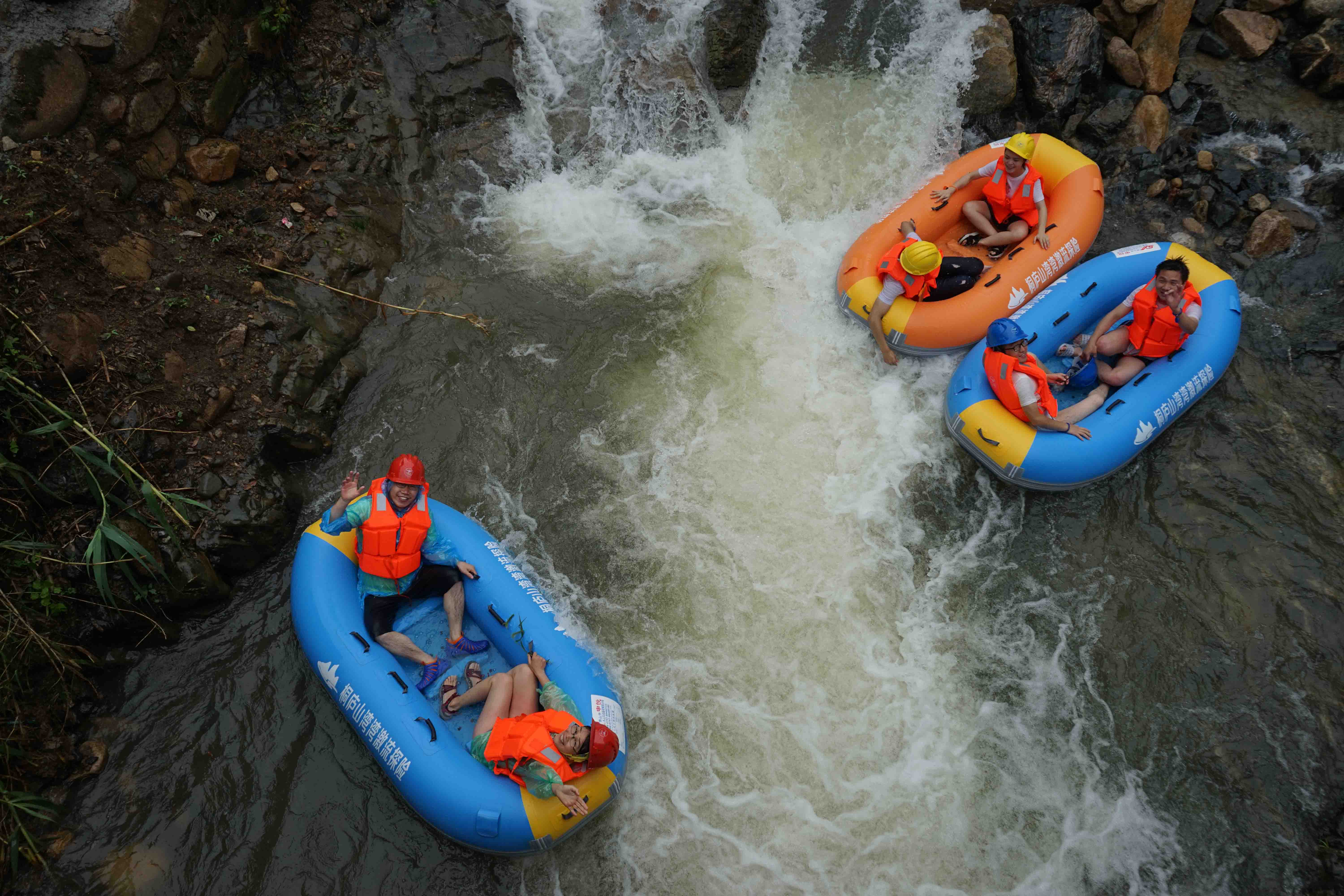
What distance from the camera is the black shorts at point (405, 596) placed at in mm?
4781

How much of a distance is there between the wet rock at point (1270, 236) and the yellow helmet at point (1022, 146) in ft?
7.42

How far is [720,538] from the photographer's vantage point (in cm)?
555

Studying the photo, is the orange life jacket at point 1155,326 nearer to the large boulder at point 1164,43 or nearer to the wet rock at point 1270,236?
the wet rock at point 1270,236

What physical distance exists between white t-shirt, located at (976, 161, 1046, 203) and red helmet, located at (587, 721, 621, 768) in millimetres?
5707

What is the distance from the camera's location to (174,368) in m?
5.30

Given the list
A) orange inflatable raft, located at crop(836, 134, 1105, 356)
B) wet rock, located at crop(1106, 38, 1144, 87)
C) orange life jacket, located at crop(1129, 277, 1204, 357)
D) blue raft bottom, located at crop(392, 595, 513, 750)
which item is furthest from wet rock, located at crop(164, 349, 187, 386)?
wet rock, located at crop(1106, 38, 1144, 87)

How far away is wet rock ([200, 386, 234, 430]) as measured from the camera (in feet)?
17.5

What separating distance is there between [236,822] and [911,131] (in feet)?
27.4

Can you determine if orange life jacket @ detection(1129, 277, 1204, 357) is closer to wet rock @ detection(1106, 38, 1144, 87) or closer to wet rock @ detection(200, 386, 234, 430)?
wet rock @ detection(1106, 38, 1144, 87)

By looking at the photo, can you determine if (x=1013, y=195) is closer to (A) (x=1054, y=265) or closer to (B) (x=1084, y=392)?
(A) (x=1054, y=265)

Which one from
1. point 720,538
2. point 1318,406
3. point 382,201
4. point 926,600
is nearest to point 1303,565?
point 1318,406

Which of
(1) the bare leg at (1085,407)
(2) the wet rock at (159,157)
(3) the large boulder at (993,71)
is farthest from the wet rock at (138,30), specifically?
(1) the bare leg at (1085,407)

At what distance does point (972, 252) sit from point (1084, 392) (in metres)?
1.68

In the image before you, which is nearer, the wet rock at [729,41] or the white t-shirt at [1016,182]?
the white t-shirt at [1016,182]
